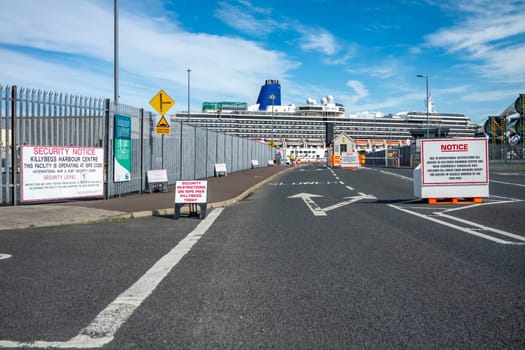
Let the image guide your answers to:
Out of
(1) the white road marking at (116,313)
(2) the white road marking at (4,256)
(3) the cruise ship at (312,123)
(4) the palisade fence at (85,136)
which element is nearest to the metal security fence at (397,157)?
(3) the cruise ship at (312,123)

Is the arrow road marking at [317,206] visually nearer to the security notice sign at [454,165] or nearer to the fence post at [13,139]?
the security notice sign at [454,165]

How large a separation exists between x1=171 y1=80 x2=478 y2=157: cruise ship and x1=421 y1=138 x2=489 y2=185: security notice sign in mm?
84672

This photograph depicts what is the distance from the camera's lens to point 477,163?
13781 mm

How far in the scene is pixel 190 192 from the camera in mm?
10992

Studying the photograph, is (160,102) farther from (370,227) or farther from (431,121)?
(431,121)

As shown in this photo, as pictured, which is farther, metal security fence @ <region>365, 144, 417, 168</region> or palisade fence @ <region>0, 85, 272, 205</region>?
metal security fence @ <region>365, 144, 417, 168</region>

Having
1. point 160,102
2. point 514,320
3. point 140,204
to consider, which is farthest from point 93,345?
point 160,102

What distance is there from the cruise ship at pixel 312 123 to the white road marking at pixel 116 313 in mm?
93689

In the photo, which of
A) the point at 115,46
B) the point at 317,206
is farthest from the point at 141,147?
the point at 317,206

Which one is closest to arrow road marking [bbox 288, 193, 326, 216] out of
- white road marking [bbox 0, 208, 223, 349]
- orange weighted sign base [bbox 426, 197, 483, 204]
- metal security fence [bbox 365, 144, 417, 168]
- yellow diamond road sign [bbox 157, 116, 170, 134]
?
orange weighted sign base [bbox 426, 197, 483, 204]

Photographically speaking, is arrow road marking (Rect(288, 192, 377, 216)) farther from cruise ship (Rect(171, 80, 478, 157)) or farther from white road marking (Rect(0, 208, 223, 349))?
cruise ship (Rect(171, 80, 478, 157))

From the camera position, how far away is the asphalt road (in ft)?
11.4

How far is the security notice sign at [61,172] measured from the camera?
1164cm

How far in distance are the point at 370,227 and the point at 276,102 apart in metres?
109
